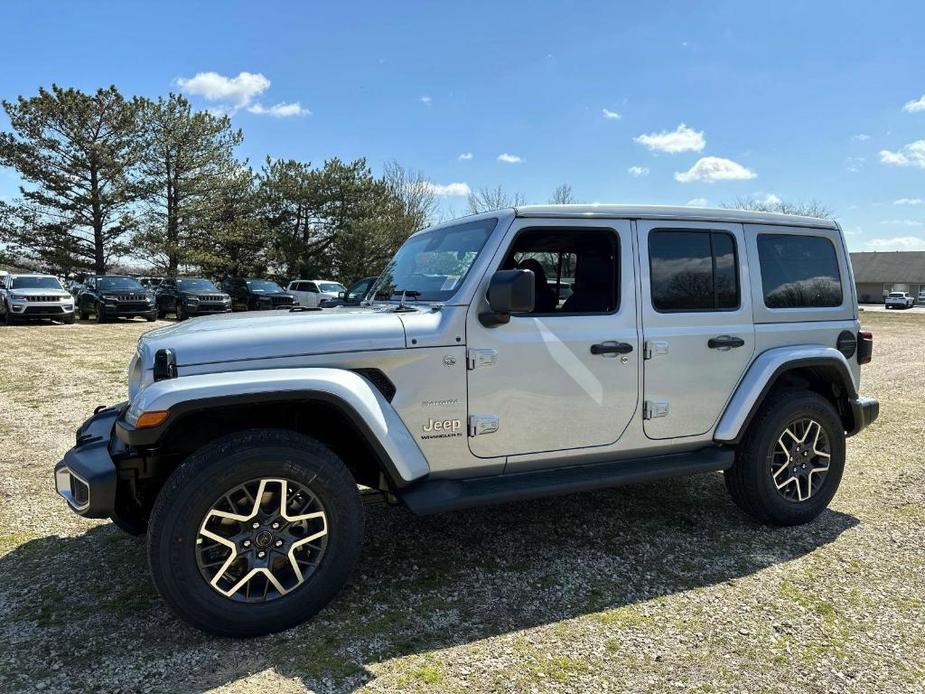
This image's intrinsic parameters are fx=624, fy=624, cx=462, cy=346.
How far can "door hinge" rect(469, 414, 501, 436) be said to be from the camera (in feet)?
10.5

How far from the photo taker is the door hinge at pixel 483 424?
319 cm

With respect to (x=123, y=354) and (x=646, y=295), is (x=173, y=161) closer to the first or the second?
(x=123, y=354)

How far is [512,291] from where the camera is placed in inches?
117

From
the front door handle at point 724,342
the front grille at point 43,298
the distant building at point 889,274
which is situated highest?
the distant building at point 889,274

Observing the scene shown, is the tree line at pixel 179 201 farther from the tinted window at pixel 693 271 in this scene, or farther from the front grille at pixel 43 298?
the tinted window at pixel 693 271

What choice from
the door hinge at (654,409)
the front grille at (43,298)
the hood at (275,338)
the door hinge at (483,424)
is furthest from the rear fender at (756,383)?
the front grille at (43,298)

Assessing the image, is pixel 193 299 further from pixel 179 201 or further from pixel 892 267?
pixel 892 267

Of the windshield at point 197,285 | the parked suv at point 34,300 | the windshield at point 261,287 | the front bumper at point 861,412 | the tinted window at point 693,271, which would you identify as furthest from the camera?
the windshield at point 261,287

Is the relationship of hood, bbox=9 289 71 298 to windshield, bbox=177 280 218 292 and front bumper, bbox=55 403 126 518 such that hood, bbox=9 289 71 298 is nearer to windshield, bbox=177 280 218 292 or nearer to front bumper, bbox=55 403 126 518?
windshield, bbox=177 280 218 292

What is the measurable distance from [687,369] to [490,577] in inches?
65.1

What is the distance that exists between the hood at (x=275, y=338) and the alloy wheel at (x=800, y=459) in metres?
2.66

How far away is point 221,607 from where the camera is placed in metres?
2.73

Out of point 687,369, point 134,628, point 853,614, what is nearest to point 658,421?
point 687,369

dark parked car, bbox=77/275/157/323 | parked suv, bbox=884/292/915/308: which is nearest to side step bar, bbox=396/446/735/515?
dark parked car, bbox=77/275/157/323
